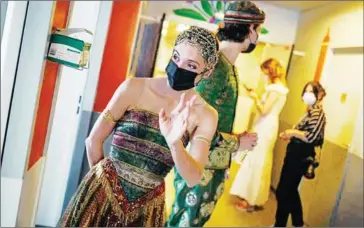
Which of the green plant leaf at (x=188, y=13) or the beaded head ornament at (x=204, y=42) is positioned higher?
the green plant leaf at (x=188, y=13)

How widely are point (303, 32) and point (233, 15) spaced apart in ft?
1.54

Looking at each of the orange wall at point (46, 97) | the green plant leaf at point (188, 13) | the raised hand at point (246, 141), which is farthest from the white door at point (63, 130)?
→ the raised hand at point (246, 141)

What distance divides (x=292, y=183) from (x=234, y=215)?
236 mm

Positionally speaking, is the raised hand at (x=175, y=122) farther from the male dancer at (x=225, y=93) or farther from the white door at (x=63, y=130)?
the white door at (x=63, y=130)

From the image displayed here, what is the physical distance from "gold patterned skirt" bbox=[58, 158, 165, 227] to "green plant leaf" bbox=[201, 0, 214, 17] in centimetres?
54

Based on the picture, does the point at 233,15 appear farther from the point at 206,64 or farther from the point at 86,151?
the point at 86,151

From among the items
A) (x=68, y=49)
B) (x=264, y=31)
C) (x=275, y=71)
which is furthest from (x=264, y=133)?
(x=68, y=49)

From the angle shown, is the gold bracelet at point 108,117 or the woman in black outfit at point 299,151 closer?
the gold bracelet at point 108,117

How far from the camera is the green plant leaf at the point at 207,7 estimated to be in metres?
1.30

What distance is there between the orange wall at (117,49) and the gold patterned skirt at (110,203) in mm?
167

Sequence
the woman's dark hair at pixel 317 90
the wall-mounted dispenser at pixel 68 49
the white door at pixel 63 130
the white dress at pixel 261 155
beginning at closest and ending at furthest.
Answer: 1. the wall-mounted dispenser at pixel 68 49
2. the white door at pixel 63 130
3. the white dress at pixel 261 155
4. the woman's dark hair at pixel 317 90

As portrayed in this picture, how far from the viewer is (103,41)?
3.95 feet

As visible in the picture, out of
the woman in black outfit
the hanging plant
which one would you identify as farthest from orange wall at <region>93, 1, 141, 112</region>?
the woman in black outfit

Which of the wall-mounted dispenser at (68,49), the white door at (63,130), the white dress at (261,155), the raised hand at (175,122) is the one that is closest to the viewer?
the raised hand at (175,122)
